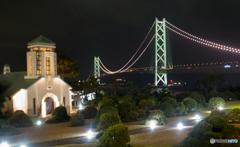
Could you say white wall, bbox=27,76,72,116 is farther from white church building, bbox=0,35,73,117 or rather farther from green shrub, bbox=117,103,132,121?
green shrub, bbox=117,103,132,121

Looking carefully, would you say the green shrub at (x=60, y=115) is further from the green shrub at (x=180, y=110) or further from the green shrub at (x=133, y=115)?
the green shrub at (x=180, y=110)

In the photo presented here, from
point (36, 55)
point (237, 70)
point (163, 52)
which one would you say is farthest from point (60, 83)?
point (163, 52)

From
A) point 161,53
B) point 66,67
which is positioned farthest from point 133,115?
point 161,53

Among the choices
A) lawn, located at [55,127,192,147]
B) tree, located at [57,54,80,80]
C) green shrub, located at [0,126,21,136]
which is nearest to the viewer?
lawn, located at [55,127,192,147]

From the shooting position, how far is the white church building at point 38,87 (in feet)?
64.7

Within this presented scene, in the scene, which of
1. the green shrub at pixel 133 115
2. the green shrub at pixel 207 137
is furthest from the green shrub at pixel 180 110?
the green shrub at pixel 207 137

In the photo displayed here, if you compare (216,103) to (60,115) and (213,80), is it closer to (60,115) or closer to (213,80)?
(60,115)

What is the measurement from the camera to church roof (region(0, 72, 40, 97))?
2006cm

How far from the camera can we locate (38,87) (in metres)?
20.0

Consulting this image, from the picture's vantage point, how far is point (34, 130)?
1416cm

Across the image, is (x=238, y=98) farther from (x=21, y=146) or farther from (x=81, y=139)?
(x=21, y=146)

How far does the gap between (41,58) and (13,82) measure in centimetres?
362

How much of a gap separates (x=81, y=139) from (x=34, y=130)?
3847 millimetres

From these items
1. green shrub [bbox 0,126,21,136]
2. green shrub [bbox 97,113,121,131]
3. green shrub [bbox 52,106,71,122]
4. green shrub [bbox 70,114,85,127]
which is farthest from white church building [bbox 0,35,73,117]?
green shrub [bbox 97,113,121,131]
